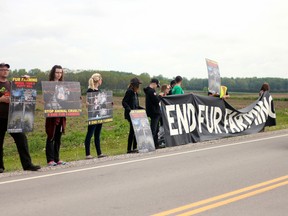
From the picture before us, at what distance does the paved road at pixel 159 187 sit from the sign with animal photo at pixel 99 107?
1.28m

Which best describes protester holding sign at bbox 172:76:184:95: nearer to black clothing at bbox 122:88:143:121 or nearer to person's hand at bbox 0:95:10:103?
black clothing at bbox 122:88:143:121

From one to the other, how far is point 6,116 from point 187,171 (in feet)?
11.6

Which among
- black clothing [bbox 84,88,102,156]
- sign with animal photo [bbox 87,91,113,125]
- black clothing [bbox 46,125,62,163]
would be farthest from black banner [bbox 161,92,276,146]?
black clothing [bbox 46,125,62,163]

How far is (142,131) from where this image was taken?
11.4 meters

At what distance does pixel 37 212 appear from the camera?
216 inches

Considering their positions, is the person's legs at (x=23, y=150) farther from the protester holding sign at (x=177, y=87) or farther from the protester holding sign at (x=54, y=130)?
the protester holding sign at (x=177, y=87)

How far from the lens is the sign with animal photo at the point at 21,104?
27.5 ft

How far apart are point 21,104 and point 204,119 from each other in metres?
6.78

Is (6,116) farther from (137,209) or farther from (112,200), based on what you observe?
(137,209)

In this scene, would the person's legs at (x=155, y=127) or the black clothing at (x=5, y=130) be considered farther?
the person's legs at (x=155, y=127)

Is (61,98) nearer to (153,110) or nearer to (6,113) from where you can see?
(6,113)

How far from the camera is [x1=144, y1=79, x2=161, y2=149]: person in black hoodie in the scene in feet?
39.5

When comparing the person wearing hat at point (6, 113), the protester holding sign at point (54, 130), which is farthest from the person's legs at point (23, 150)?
the protester holding sign at point (54, 130)

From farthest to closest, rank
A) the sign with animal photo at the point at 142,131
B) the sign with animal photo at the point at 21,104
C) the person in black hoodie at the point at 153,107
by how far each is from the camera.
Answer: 1. the person in black hoodie at the point at 153,107
2. the sign with animal photo at the point at 142,131
3. the sign with animal photo at the point at 21,104
